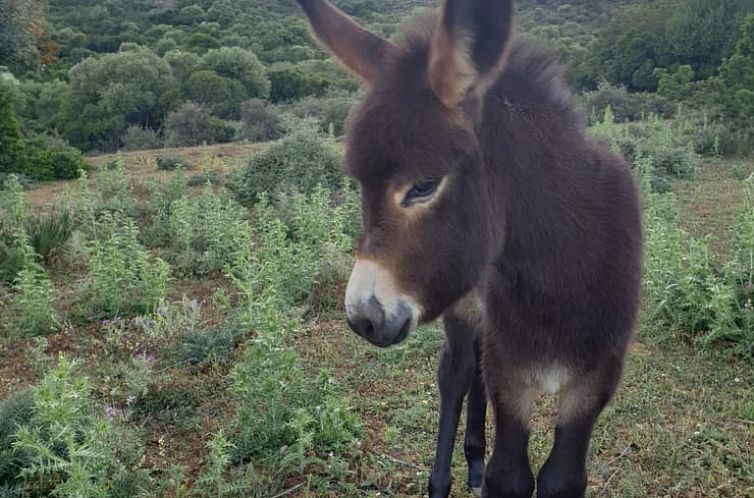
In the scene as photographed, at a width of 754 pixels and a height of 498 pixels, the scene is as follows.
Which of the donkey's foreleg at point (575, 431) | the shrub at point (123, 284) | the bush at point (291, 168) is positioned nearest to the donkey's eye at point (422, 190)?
the donkey's foreleg at point (575, 431)

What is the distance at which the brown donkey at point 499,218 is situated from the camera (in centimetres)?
181

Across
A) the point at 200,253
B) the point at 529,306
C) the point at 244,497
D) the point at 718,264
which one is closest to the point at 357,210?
the point at 200,253

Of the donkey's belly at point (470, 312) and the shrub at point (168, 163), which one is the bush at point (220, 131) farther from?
the donkey's belly at point (470, 312)

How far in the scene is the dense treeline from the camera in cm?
1486

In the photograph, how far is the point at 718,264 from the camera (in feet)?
18.0

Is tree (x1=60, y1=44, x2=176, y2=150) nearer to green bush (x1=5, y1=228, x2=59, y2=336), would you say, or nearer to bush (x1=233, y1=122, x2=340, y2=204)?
bush (x1=233, y1=122, x2=340, y2=204)

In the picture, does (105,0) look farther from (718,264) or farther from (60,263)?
(718,264)

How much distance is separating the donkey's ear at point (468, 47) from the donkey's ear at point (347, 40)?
34cm

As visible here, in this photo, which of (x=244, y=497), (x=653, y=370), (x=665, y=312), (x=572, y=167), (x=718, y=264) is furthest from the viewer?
(x=718, y=264)

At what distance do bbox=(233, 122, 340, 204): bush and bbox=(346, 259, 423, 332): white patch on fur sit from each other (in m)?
7.51

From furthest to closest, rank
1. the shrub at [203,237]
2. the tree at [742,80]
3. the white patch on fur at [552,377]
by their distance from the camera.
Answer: the tree at [742,80] → the shrub at [203,237] → the white patch on fur at [552,377]

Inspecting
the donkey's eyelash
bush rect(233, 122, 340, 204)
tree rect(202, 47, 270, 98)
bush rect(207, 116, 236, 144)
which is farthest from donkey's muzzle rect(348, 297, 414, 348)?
tree rect(202, 47, 270, 98)

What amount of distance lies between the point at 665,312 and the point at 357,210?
141 inches

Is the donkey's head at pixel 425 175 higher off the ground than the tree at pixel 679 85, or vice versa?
the donkey's head at pixel 425 175
